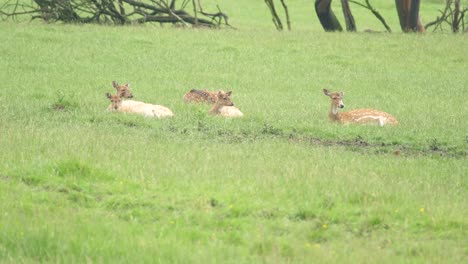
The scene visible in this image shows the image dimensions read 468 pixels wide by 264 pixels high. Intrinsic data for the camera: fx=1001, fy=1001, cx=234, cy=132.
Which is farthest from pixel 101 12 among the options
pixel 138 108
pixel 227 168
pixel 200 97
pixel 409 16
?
pixel 227 168

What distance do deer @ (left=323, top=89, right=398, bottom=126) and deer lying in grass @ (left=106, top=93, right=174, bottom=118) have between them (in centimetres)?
257

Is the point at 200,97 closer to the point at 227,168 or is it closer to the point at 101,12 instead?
the point at 227,168

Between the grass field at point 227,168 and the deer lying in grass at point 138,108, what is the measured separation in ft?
0.96

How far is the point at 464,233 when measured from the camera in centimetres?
840

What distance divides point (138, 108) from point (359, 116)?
11.1 ft

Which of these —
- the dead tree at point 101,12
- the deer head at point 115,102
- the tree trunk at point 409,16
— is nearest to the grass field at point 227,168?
the deer head at point 115,102

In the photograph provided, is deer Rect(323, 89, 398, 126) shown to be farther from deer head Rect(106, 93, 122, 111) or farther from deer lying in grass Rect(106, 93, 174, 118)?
deer head Rect(106, 93, 122, 111)

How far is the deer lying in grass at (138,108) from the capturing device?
49.1 feet

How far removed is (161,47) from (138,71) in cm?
306

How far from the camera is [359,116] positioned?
15.4m

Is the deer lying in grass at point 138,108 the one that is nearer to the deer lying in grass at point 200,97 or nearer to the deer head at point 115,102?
the deer head at point 115,102

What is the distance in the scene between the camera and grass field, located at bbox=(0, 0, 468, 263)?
25.7 ft

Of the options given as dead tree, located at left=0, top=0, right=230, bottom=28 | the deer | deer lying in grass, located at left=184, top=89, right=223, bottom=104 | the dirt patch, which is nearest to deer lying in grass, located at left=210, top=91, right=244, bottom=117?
deer lying in grass, located at left=184, top=89, right=223, bottom=104

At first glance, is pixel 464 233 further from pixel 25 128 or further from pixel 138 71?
pixel 138 71
